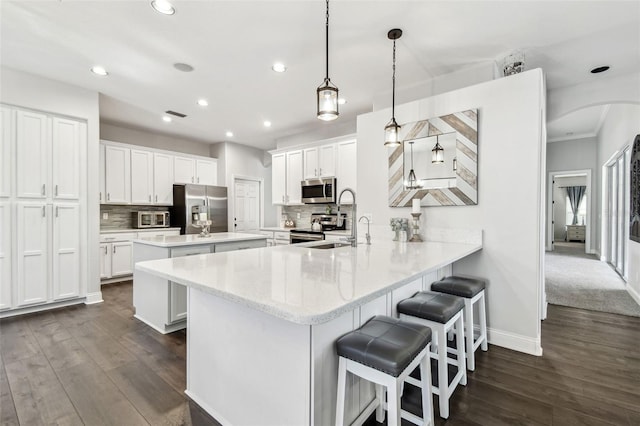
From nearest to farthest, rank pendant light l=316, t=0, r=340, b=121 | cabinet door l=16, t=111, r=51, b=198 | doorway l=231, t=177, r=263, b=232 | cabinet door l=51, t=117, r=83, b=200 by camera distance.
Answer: pendant light l=316, t=0, r=340, b=121, cabinet door l=16, t=111, r=51, b=198, cabinet door l=51, t=117, r=83, b=200, doorway l=231, t=177, r=263, b=232

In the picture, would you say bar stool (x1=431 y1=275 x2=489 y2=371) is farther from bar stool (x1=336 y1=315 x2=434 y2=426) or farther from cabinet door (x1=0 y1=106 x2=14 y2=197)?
cabinet door (x1=0 y1=106 x2=14 y2=197)

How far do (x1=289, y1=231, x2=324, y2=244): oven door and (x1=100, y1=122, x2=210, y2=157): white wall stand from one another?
3.35 metres

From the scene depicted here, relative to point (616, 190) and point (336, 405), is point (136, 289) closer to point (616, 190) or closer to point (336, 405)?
point (336, 405)

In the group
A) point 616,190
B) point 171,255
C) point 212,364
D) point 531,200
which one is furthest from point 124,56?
point 616,190

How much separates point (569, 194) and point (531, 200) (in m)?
11.1

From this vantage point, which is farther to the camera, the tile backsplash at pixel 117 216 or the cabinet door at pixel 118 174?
the tile backsplash at pixel 117 216

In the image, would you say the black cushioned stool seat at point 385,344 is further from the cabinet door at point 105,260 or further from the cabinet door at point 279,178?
the cabinet door at point 105,260

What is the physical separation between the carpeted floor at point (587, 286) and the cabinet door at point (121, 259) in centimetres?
652

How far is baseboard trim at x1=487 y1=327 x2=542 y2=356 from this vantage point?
2.43 metres

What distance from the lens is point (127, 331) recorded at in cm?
288

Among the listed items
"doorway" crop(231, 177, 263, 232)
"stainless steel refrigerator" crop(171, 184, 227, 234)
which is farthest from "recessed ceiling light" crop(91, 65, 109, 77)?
"doorway" crop(231, 177, 263, 232)

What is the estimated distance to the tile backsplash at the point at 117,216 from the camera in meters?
5.28

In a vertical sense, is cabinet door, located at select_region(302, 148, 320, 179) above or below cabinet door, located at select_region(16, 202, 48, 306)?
above

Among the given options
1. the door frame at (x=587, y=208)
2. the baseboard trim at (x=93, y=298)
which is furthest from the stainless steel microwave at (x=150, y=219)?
the door frame at (x=587, y=208)
